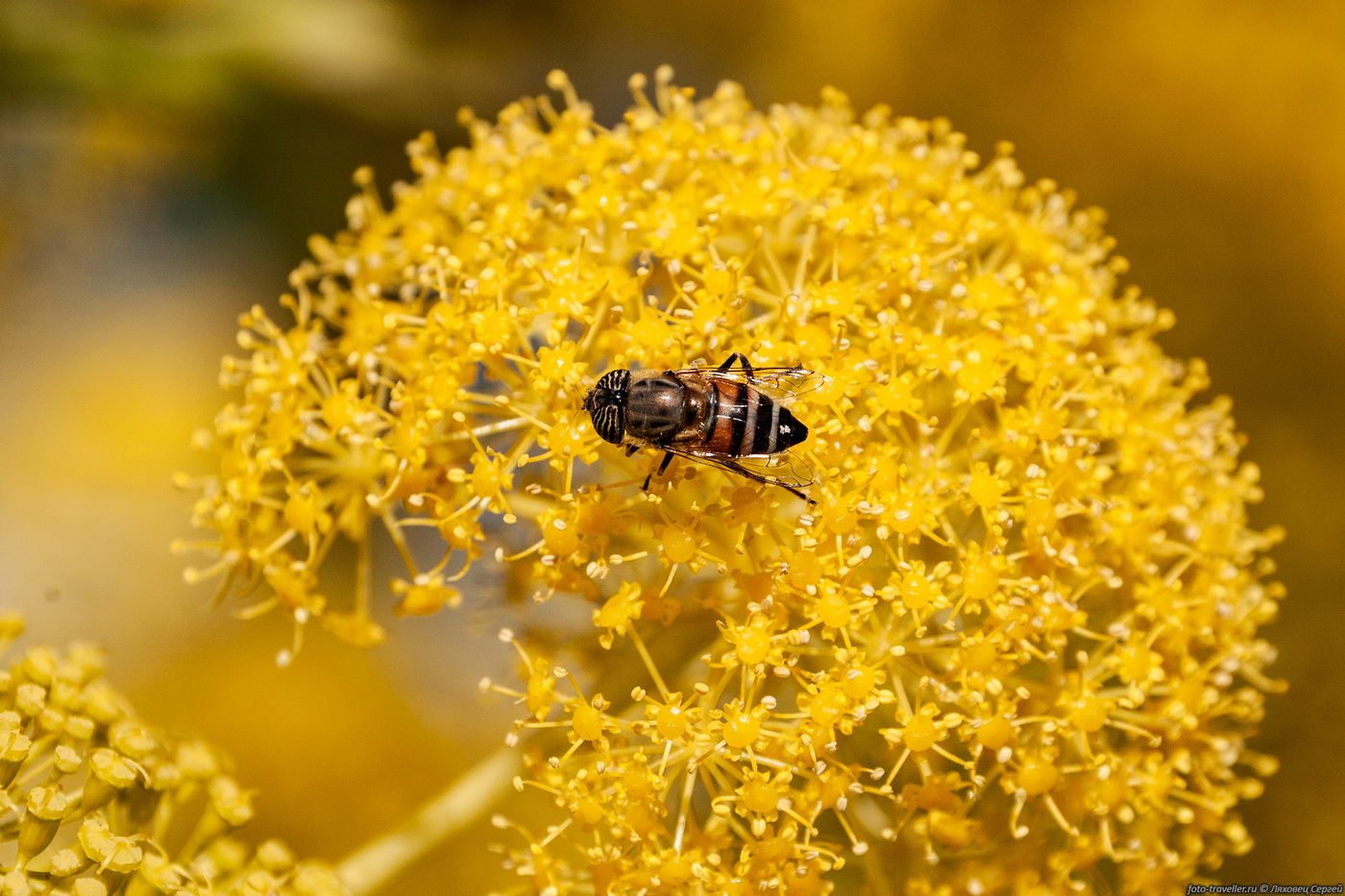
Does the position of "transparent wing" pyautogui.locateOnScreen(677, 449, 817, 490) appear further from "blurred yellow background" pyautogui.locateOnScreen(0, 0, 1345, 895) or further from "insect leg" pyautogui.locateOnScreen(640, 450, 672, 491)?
"blurred yellow background" pyautogui.locateOnScreen(0, 0, 1345, 895)

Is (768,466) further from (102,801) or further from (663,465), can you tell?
(102,801)

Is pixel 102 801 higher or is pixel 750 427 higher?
pixel 750 427

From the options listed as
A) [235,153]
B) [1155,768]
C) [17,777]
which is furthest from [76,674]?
[235,153]

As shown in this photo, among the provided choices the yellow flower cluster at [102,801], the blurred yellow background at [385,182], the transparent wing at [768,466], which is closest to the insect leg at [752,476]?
the transparent wing at [768,466]

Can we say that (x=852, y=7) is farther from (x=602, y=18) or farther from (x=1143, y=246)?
(x=1143, y=246)

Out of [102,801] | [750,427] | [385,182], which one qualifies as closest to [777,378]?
[750,427]
